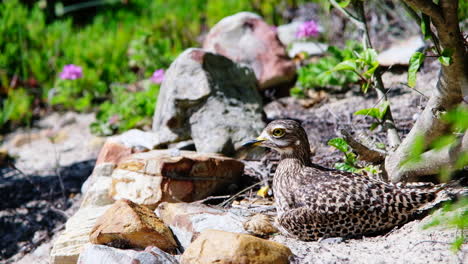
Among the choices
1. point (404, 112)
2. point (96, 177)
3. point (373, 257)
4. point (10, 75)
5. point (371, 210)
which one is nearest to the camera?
point (373, 257)

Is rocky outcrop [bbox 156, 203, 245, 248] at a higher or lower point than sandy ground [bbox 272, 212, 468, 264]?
lower

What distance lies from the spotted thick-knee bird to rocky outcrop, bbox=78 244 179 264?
32.3 inches

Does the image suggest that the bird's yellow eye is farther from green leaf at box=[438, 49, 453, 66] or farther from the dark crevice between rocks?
the dark crevice between rocks

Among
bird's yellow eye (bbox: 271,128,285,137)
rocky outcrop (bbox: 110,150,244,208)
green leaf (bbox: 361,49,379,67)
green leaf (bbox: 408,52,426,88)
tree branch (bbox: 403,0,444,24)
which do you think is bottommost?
rocky outcrop (bbox: 110,150,244,208)

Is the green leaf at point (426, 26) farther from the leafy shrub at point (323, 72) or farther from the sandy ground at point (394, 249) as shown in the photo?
the leafy shrub at point (323, 72)

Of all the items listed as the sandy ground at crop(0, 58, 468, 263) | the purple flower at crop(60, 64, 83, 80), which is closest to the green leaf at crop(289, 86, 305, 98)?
the sandy ground at crop(0, 58, 468, 263)

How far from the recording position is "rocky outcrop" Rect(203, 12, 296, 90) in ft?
21.6

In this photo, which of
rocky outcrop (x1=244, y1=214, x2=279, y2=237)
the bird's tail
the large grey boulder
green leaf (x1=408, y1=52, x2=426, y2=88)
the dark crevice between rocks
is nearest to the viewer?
green leaf (x1=408, y1=52, x2=426, y2=88)

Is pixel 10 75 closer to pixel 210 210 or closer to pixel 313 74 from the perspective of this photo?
pixel 313 74

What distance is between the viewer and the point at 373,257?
327 centimetres

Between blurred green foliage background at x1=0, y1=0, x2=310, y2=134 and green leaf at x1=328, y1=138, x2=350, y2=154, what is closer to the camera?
green leaf at x1=328, y1=138, x2=350, y2=154

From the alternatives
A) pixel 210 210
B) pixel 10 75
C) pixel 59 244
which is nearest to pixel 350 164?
pixel 210 210

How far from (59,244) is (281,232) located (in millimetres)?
1587

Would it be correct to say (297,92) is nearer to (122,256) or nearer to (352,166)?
(352,166)
